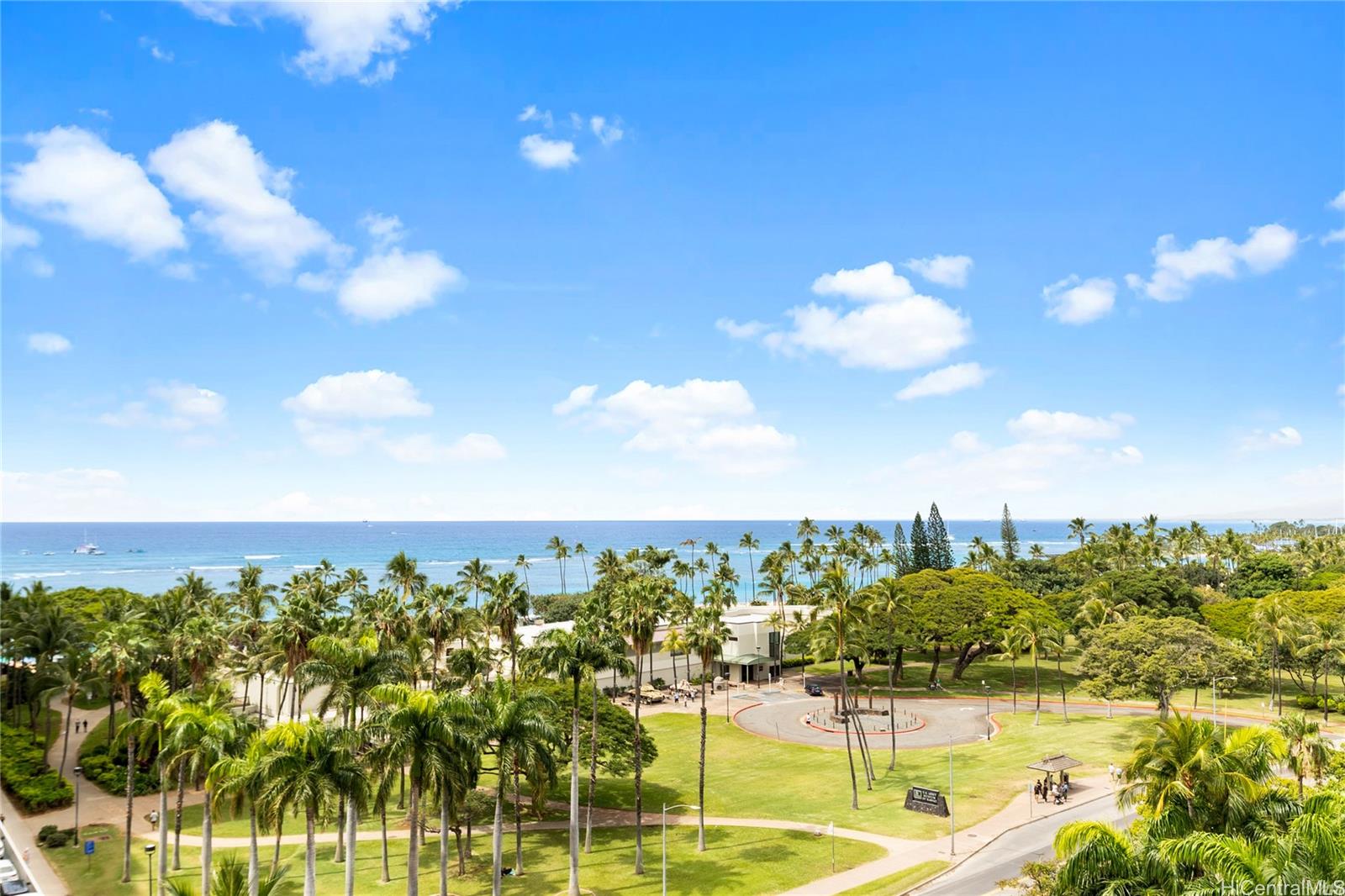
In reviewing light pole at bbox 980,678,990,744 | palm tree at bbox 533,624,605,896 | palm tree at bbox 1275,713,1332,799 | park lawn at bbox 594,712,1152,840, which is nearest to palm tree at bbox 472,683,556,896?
palm tree at bbox 533,624,605,896

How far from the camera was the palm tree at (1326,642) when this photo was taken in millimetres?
70875

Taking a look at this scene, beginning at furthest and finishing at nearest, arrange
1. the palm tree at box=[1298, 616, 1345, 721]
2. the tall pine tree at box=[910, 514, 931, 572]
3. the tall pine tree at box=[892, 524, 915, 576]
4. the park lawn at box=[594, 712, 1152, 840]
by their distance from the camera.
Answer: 1. the tall pine tree at box=[892, 524, 915, 576]
2. the tall pine tree at box=[910, 514, 931, 572]
3. the palm tree at box=[1298, 616, 1345, 721]
4. the park lawn at box=[594, 712, 1152, 840]

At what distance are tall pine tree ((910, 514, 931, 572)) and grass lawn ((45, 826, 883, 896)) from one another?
111 metres

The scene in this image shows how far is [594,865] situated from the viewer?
43.8 meters

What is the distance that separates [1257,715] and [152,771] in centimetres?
9162

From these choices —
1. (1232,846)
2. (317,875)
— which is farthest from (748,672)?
(1232,846)

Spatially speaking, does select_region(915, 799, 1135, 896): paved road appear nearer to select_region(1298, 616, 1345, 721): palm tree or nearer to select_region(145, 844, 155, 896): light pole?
select_region(145, 844, 155, 896): light pole

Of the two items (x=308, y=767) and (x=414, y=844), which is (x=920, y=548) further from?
(x=308, y=767)

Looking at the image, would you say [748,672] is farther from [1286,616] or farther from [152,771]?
[152,771]

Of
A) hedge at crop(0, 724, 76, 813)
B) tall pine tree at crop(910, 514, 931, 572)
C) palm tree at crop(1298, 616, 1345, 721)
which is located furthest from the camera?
tall pine tree at crop(910, 514, 931, 572)

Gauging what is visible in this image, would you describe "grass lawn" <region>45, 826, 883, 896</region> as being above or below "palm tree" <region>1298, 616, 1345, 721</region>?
below

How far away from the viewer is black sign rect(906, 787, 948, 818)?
50031 mm

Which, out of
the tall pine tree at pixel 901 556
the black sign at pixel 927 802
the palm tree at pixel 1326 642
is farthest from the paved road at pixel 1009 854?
the tall pine tree at pixel 901 556

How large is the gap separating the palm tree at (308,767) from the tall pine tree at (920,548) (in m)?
132
